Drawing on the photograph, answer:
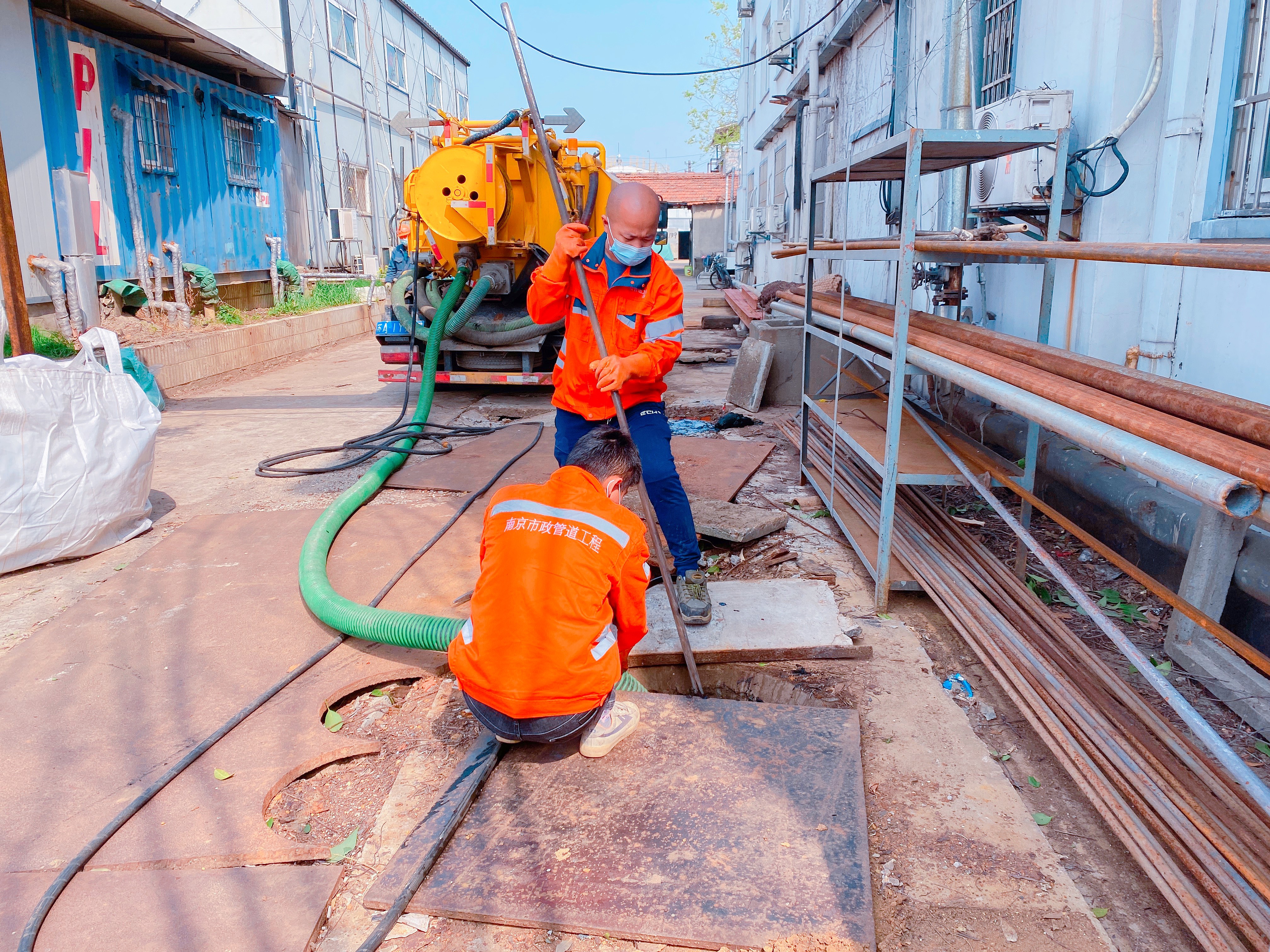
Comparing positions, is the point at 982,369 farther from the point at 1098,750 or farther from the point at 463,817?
the point at 463,817

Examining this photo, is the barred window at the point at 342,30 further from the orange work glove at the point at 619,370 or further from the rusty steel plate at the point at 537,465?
the orange work glove at the point at 619,370

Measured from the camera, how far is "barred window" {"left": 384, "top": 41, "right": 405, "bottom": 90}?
20.9m

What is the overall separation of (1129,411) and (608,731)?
160cm

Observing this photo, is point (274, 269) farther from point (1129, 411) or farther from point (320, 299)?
point (1129, 411)

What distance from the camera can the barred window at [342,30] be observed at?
17.3 meters

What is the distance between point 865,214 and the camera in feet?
30.5

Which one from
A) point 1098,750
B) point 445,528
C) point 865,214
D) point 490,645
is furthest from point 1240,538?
point 865,214

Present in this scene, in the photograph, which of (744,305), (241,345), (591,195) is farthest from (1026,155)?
(744,305)

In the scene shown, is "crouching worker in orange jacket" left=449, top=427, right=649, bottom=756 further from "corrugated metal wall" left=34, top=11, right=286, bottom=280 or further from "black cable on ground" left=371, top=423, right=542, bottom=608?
"corrugated metal wall" left=34, top=11, right=286, bottom=280

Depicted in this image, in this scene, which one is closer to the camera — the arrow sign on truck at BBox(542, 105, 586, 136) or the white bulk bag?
the white bulk bag

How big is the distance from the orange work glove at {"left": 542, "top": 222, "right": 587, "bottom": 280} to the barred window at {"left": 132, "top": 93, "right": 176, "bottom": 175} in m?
9.61

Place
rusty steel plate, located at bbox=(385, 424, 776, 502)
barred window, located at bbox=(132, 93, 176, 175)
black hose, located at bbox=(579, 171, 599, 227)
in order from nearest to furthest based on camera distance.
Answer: rusty steel plate, located at bbox=(385, 424, 776, 502) → black hose, located at bbox=(579, 171, 599, 227) → barred window, located at bbox=(132, 93, 176, 175)

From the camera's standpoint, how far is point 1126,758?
2.31 m

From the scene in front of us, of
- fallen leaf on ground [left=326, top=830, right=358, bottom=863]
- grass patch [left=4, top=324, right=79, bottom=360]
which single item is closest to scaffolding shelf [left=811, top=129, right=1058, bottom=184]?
fallen leaf on ground [left=326, top=830, right=358, bottom=863]
